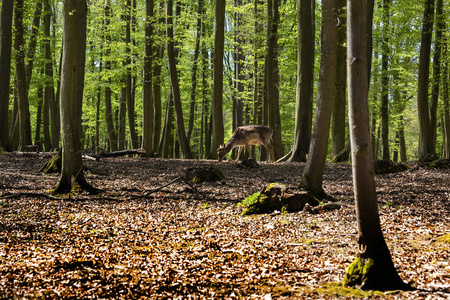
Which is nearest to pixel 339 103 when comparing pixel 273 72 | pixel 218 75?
pixel 273 72

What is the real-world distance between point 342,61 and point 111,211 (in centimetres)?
971

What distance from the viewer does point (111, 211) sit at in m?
8.20

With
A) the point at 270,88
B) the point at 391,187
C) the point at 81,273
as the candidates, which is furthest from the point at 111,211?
the point at 270,88

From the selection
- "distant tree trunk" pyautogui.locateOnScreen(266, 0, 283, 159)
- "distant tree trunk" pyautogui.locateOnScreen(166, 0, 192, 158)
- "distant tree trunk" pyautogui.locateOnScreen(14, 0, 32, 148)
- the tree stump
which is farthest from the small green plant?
"distant tree trunk" pyautogui.locateOnScreen(14, 0, 32, 148)

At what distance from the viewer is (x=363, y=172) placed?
13.5 feet

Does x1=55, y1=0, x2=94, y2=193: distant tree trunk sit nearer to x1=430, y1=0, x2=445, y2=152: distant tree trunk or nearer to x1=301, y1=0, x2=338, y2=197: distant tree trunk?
x1=301, y1=0, x2=338, y2=197: distant tree trunk

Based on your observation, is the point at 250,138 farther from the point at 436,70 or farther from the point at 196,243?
the point at 196,243

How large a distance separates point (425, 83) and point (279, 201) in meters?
10.8

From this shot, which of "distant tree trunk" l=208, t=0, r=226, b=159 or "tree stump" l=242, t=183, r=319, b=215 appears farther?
"distant tree trunk" l=208, t=0, r=226, b=159

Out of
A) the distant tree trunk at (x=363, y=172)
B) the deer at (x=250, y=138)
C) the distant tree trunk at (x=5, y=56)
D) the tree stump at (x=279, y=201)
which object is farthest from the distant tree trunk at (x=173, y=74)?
the distant tree trunk at (x=363, y=172)

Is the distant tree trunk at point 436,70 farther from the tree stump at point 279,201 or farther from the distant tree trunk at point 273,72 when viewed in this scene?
the tree stump at point 279,201

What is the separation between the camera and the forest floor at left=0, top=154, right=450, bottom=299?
4.40m

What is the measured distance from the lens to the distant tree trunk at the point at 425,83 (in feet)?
50.2

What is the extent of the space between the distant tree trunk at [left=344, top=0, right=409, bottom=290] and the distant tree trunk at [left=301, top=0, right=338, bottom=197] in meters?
4.09
